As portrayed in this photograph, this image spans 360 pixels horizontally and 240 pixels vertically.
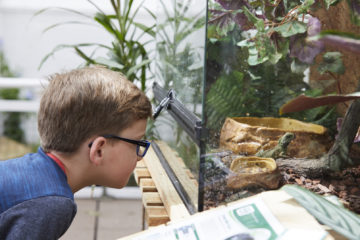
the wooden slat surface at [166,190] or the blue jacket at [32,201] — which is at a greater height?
the blue jacket at [32,201]

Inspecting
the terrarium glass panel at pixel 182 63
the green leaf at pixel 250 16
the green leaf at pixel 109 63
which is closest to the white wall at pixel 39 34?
the green leaf at pixel 109 63

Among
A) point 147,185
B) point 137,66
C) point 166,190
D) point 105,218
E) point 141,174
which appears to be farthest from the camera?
point 105,218

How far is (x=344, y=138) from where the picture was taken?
973mm

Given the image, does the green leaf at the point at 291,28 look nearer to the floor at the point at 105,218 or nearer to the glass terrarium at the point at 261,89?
the glass terrarium at the point at 261,89

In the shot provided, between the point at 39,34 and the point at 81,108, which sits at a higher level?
the point at 39,34

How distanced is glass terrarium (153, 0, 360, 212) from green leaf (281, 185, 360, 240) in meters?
0.34

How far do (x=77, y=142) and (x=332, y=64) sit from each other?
58cm

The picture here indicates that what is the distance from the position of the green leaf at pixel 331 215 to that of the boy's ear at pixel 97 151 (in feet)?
1.55

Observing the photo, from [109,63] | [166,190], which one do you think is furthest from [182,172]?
[109,63]

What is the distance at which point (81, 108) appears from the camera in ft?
3.18

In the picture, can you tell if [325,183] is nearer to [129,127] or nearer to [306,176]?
[306,176]

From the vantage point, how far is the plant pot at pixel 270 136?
39.0 inches

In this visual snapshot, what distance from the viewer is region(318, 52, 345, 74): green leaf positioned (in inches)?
37.1

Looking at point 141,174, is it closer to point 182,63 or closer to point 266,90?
point 182,63
